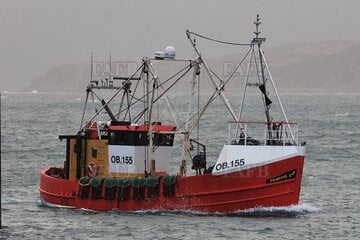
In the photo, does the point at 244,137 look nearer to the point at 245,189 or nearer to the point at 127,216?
the point at 245,189

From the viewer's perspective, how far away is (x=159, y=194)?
3503 cm

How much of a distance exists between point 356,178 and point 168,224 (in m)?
20.0

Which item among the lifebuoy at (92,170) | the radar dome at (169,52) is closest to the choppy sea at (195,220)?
the lifebuoy at (92,170)

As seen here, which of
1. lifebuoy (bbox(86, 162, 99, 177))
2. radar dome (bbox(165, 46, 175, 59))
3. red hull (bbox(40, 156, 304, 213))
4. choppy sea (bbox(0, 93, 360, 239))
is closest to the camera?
choppy sea (bbox(0, 93, 360, 239))

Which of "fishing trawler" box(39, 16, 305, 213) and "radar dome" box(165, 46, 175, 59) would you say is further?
"radar dome" box(165, 46, 175, 59)

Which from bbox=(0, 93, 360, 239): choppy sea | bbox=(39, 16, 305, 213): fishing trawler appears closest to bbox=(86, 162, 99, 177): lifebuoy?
bbox=(39, 16, 305, 213): fishing trawler

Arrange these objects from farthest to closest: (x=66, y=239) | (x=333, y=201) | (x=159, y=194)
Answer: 1. (x=333, y=201)
2. (x=159, y=194)
3. (x=66, y=239)

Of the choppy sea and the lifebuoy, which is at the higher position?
the lifebuoy

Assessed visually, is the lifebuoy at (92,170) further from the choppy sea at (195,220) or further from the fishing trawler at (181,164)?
the choppy sea at (195,220)

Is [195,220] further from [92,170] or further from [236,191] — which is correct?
[92,170]

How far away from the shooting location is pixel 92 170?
37.3 meters

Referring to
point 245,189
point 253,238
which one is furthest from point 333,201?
point 253,238

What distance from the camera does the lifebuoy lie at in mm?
37250

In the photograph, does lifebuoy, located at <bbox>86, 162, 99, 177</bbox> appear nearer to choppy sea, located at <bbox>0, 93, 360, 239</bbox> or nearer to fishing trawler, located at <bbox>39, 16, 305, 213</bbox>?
fishing trawler, located at <bbox>39, 16, 305, 213</bbox>
